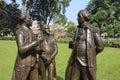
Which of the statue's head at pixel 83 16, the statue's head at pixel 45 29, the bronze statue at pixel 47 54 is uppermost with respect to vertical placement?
the statue's head at pixel 83 16

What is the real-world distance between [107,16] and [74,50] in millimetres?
40734

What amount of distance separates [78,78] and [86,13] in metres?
1.59

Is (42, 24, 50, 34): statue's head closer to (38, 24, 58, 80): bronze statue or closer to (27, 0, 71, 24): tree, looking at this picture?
(38, 24, 58, 80): bronze statue

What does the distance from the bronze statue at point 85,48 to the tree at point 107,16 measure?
128 ft

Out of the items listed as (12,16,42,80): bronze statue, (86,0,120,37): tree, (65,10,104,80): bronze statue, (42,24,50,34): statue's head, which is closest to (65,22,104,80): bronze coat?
(65,10,104,80): bronze statue

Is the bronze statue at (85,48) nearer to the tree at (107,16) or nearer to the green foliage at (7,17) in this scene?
the tree at (107,16)

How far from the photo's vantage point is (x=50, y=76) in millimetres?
9773

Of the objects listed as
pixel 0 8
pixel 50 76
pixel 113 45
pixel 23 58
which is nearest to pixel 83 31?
pixel 23 58

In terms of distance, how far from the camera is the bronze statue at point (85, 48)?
23.6 feet

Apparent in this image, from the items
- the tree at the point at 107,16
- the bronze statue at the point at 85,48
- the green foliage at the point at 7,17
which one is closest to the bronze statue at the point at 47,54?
the bronze statue at the point at 85,48

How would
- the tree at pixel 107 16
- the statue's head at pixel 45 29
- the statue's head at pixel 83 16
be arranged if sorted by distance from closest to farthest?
1. the statue's head at pixel 83 16
2. the statue's head at pixel 45 29
3. the tree at pixel 107 16

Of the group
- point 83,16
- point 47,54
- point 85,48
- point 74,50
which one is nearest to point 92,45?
point 85,48

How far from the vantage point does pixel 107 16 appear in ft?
155

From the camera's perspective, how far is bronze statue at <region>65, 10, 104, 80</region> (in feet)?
23.6
